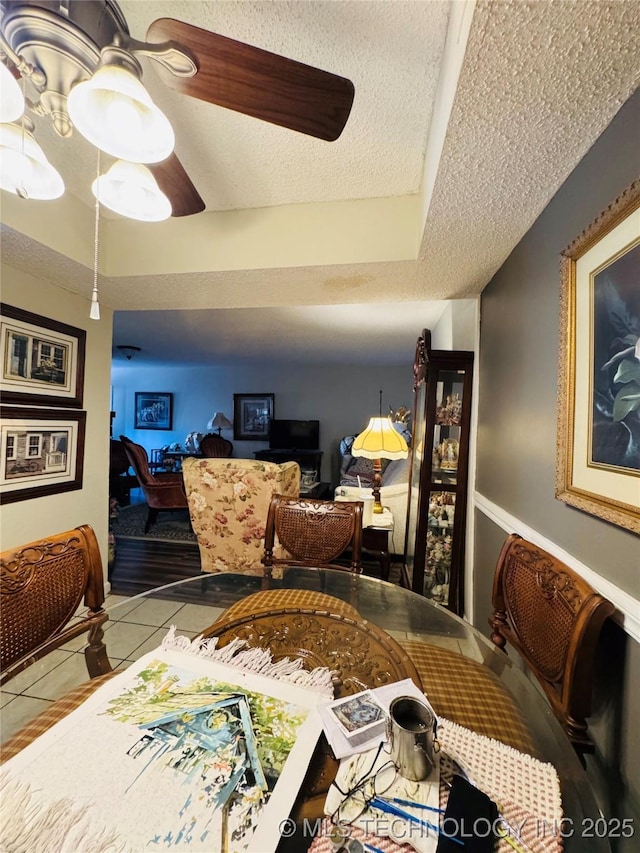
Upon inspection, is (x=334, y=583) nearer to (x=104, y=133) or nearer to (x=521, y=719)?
(x=521, y=719)

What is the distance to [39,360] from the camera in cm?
196

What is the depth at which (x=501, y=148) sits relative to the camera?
978 mm

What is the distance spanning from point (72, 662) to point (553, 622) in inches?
54.1

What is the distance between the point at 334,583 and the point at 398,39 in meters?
1.92

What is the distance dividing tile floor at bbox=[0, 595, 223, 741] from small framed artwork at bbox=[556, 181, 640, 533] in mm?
1199

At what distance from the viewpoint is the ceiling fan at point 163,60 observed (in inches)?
28.1

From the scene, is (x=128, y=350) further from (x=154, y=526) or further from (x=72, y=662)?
(x=72, y=662)

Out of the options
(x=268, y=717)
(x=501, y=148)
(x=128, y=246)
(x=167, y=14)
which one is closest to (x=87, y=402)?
(x=128, y=246)

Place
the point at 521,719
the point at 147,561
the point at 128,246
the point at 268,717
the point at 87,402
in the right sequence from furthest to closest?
the point at 147,561
the point at 87,402
the point at 128,246
the point at 521,719
the point at 268,717

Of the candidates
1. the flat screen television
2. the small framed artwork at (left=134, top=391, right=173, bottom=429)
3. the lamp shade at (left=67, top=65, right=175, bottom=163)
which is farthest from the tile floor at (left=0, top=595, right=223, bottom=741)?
the small framed artwork at (left=134, top=391, right=173, bottom=429)

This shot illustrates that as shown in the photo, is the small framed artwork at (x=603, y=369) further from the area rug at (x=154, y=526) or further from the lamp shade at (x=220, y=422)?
the lamp shade at (x=220, y=422)

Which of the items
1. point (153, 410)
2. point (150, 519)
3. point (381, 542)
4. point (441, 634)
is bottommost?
point (150, 519)

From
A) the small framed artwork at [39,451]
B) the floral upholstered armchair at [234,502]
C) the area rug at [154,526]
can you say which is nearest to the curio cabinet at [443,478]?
the floral upholstered armchair at [234,502]

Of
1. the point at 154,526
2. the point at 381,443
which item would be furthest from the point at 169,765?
the point at 154,526
